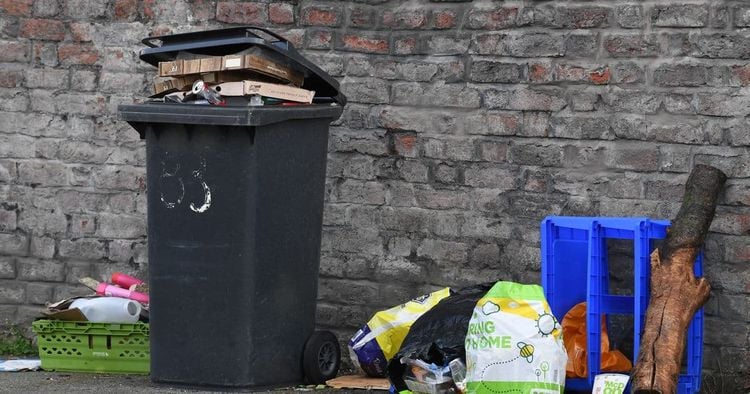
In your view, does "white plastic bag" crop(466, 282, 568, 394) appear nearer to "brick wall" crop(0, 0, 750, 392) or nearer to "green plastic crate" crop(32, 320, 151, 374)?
"brick wall" crop(0, 0, 750, 392)

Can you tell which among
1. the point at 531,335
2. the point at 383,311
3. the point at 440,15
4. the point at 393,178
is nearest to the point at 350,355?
the point at 383,311

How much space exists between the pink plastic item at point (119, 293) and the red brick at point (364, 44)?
67.1 inches

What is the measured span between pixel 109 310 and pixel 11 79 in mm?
1654

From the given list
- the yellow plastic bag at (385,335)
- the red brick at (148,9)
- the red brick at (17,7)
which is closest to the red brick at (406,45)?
the yellow plastic bag at (385,335)

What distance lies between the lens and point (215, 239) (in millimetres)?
5441

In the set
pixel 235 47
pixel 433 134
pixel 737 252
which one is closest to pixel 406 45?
pixel 433 134

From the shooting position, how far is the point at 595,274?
5.29 meters

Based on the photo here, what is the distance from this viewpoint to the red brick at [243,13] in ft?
21.3

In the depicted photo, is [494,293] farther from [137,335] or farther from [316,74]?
[137,335]

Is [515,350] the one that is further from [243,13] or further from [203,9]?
[203,9]

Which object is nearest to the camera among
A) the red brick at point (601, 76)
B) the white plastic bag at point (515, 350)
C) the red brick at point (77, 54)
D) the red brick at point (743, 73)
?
the white plastic bag at point (515, 350)

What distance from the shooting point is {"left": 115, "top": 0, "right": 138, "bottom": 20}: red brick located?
6.71 meters

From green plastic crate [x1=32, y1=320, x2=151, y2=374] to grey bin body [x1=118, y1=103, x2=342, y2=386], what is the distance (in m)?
0.49

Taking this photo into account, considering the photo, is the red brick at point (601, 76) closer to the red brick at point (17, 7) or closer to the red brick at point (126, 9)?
the red brick at point (126, 9)
